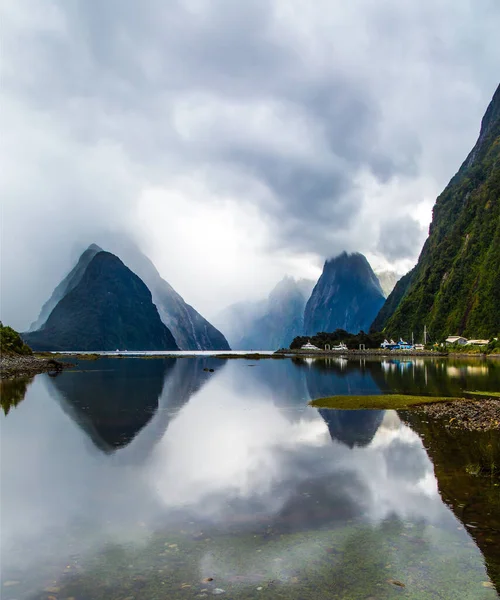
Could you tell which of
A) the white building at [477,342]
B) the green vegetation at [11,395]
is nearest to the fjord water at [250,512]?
the green vegetation at [11,395]

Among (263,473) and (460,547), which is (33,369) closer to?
(263,473)

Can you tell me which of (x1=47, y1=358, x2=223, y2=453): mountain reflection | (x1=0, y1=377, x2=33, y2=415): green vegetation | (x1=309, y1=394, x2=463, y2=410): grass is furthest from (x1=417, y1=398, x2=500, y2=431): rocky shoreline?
(x1=0, y1=377, x2=33, y2=415): green vegetation

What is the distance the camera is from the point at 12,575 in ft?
43.2

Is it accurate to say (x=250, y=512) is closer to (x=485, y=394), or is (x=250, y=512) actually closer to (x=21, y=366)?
(x=485, y=394)

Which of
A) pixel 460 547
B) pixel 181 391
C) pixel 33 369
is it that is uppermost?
pixel 33 369

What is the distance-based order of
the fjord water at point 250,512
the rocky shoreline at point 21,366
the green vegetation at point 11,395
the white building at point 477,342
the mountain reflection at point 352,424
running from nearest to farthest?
1. the fjord water at point 250,512
2. the mountain reflection at point 352,424
3. the green vegetation at point 11,395
4. the rocky shoreline at point 21,366
5. the white building at point 477,342

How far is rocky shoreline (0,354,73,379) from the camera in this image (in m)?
102

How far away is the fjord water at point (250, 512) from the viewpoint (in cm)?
1268

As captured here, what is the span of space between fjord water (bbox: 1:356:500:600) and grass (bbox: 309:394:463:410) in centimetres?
860

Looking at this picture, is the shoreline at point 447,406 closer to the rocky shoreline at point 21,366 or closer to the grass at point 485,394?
the grass at point 485,394

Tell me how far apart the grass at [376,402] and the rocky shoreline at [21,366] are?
7045 cm

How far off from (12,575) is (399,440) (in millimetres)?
24320

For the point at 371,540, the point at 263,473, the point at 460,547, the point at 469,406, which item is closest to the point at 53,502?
the point at 263,473

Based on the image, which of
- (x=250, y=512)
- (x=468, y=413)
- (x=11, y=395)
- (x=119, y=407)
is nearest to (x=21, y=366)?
(x=11, y=395)
